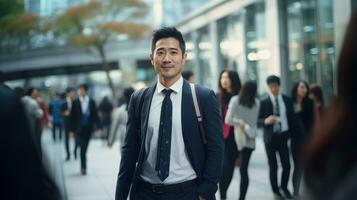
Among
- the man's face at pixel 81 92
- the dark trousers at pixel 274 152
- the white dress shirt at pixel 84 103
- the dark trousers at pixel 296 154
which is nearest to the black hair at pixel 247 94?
the dark trousers at pixel 274 152

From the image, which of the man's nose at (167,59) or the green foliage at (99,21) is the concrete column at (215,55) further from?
the man's nose at (167,59)

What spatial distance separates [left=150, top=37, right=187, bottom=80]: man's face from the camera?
4723mm

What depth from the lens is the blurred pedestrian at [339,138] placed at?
5.67 ft

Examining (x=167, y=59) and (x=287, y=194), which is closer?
(x=167, y=59)

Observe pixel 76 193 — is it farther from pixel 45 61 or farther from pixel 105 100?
pixel 45 61

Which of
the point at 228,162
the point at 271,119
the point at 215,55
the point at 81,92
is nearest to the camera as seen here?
the point at 228,162

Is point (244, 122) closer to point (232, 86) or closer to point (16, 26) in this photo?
point (232, 86)

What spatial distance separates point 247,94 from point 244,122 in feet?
1.24

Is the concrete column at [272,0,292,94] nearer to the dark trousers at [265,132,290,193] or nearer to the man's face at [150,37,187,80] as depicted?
the dark trousers at [265,132,290,193]

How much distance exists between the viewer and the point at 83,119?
1487 centimetres

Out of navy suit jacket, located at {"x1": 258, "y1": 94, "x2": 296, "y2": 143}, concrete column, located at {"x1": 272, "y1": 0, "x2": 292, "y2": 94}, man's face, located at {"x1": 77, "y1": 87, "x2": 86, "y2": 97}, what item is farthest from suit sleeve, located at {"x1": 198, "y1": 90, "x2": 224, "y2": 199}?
concrete column, located at {"x1": 272, "y1": 0, "x2": 292, "y2": 94}

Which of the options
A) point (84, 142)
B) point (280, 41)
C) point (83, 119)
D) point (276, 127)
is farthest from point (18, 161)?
point (280, 41)

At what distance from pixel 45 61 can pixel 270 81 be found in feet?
164

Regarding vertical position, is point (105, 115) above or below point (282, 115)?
below
